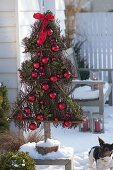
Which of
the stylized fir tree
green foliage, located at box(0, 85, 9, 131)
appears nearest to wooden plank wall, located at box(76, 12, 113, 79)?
green foliage, located at box(0, 85, 9, 131)

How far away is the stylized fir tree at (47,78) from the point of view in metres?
5.54

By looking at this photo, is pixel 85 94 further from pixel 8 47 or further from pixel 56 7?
pixel 56 7

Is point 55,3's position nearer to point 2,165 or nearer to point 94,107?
point 94,107

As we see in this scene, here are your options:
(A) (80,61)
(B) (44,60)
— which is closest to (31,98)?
(B) (44,60)

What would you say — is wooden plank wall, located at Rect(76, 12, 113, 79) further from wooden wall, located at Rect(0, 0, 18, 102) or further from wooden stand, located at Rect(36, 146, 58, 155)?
wooden stand, located at Rect(36, 146, 58, 155)

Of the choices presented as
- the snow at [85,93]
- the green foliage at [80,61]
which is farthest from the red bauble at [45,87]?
the green foliage at [80,61]

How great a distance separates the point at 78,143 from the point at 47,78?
7.56 feet

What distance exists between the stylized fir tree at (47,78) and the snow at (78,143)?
0.35 m

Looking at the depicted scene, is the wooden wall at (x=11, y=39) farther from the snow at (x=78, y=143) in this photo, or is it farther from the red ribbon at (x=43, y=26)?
the red ribbon at (x=43, y=26)

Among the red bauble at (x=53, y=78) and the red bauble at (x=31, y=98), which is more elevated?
the red bauble at (x=53, y=78)

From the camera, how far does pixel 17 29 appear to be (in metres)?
7.22

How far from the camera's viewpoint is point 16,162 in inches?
199

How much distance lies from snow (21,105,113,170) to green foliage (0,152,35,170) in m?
0.48

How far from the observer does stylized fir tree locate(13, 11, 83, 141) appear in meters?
5.54
